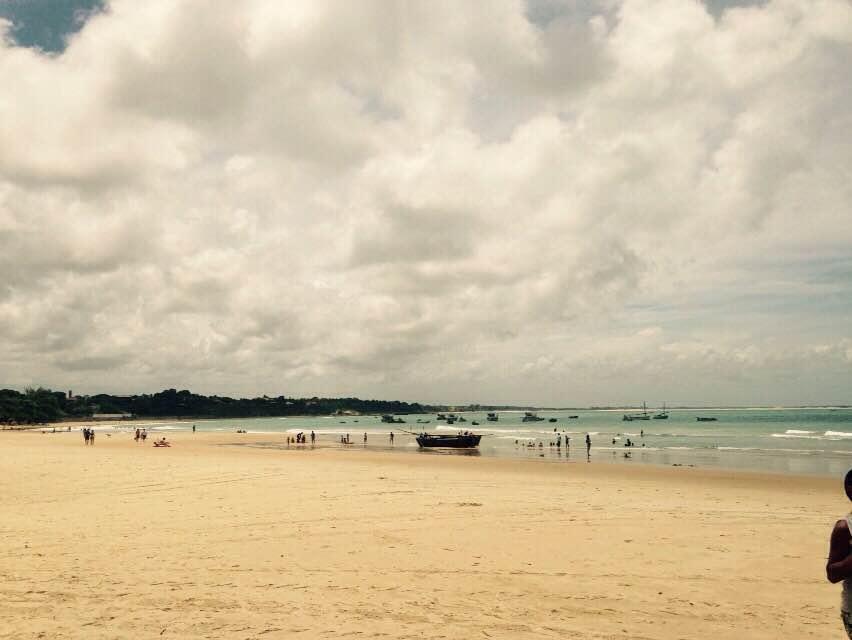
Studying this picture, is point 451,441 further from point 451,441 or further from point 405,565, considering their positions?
point 405,565

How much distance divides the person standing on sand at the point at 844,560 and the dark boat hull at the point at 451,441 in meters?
57.4

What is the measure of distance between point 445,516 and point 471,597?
661 centimetres

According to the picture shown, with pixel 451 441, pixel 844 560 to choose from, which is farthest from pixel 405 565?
pixel 451 441

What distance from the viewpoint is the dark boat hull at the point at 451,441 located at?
6119 centimetres

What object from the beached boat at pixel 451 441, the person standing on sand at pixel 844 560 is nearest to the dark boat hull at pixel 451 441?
the beached boat at pixel 451 441

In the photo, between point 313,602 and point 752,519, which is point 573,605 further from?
point 752,519

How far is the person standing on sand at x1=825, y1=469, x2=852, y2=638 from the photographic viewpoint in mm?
4516

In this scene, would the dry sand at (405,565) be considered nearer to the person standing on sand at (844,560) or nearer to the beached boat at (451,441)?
the person standing on sand at (844,560)

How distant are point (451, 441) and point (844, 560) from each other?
58.1 meters

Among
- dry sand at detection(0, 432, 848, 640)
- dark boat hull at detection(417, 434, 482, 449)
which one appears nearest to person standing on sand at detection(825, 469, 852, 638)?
dry sand at detection(0, 432, 848, 640)

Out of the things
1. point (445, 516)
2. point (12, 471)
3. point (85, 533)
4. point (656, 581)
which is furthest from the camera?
point (12, 471)

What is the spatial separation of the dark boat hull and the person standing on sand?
188ft

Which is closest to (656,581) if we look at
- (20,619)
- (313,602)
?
(313,602)

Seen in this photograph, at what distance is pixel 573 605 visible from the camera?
8.34 m
